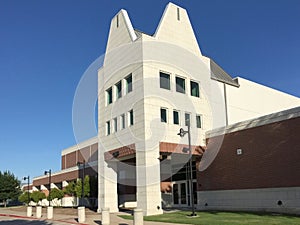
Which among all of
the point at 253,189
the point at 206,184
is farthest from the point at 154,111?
the point at 253,189

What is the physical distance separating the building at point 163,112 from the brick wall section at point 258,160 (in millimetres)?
213

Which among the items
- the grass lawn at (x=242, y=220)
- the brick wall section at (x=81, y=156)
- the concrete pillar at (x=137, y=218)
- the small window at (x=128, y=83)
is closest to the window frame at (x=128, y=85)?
the small window at (x=128, y=83)

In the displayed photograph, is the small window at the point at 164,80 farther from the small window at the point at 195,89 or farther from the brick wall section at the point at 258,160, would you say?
the brick wall section at the point at 258,160

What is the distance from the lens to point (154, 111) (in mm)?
27141

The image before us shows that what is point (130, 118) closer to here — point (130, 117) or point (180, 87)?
point (130, 117)

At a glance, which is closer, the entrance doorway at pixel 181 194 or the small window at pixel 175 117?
the small window at pixel 175 117

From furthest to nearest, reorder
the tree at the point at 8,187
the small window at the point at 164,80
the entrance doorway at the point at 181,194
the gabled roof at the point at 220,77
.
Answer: the tree at the point at 8,187, the gabled roof at the point at 220,77, the entrance doorway at the point at 181,194, the small window at the point at 164,80

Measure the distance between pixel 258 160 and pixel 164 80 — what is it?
381 inches

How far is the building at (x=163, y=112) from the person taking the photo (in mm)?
26578

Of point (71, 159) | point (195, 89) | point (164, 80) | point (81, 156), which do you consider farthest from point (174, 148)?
point (71, 159)

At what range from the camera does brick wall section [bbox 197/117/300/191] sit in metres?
21.8

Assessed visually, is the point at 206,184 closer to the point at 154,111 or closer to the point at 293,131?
the point at 154,111

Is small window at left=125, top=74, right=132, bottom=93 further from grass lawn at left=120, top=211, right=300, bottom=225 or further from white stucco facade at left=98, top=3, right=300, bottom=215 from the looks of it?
grass lawn at left=120, top=211, right=300, bottom=225

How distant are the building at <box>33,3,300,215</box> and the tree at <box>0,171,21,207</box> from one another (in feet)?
117
